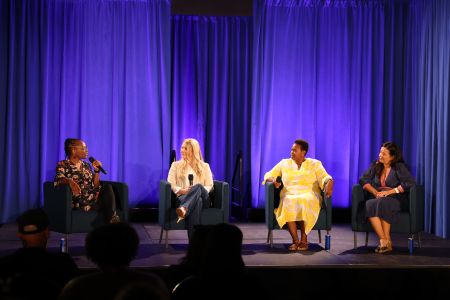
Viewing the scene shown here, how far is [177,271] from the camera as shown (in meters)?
3.17

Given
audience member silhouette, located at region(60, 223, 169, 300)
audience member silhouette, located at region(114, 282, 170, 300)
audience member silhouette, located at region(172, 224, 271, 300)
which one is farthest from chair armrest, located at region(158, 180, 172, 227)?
audience member silhouette, located at region(114, 282, 170, 300)

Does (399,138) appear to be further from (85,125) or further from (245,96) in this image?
(85,125)

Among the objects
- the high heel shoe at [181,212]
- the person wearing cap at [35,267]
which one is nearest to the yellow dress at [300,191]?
the high heel shoe at [181,212]

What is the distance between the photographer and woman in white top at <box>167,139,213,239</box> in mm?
6609

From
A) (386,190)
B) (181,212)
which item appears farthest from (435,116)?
(181,212)

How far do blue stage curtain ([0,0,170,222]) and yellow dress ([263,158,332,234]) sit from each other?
2.02 meters

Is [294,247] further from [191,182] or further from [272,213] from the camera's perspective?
[191,182]

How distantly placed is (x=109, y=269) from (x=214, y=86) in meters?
6.61

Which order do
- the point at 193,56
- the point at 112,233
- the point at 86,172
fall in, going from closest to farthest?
the point at 112,233
the point at 86,172
the point at 193,56

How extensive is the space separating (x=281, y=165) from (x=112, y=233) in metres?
4.54

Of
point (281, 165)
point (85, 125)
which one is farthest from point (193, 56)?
point (281, 165)

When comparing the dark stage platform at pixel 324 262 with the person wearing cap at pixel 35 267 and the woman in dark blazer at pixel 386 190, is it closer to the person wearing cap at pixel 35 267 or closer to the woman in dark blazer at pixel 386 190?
the woman in dark blazer at pixel 386 190

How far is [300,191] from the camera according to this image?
6906 mm

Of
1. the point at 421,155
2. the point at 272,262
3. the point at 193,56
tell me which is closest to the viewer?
the point at 272,262
